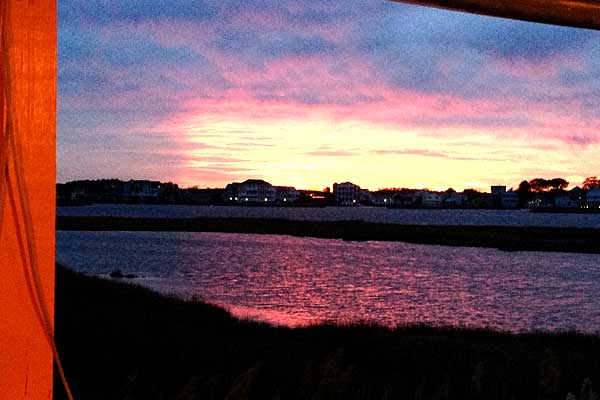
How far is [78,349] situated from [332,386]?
551 cm

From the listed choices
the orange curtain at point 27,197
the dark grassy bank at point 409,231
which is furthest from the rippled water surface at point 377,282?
the orange curtain at point 27,197

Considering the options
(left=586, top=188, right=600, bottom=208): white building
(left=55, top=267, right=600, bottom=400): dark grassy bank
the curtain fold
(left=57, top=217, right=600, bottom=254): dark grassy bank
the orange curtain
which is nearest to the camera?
the orange curtain

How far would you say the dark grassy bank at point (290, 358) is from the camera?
3.99 m

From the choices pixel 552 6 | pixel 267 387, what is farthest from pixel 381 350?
pixel 552 6

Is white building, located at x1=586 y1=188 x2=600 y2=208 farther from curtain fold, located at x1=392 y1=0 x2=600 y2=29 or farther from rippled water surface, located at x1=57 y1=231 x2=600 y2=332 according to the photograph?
curtain fold, located at x1=392 y1=0 x2=600 y2=29

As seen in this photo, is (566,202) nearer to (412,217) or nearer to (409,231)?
(412,217)

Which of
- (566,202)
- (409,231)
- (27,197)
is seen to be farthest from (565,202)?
(27,197)

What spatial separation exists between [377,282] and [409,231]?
→ 114 ft

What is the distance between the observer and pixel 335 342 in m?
10.4

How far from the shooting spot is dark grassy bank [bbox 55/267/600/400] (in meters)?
3.99

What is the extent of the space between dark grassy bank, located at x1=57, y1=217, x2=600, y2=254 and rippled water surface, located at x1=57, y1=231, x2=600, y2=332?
4.83 meters

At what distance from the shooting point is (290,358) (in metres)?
8.05

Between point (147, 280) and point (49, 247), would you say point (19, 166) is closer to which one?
point (49, 247)

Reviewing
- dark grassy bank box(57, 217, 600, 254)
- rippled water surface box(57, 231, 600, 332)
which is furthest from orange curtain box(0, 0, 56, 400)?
dark grassy bank box(57, 217, 600, 254)
